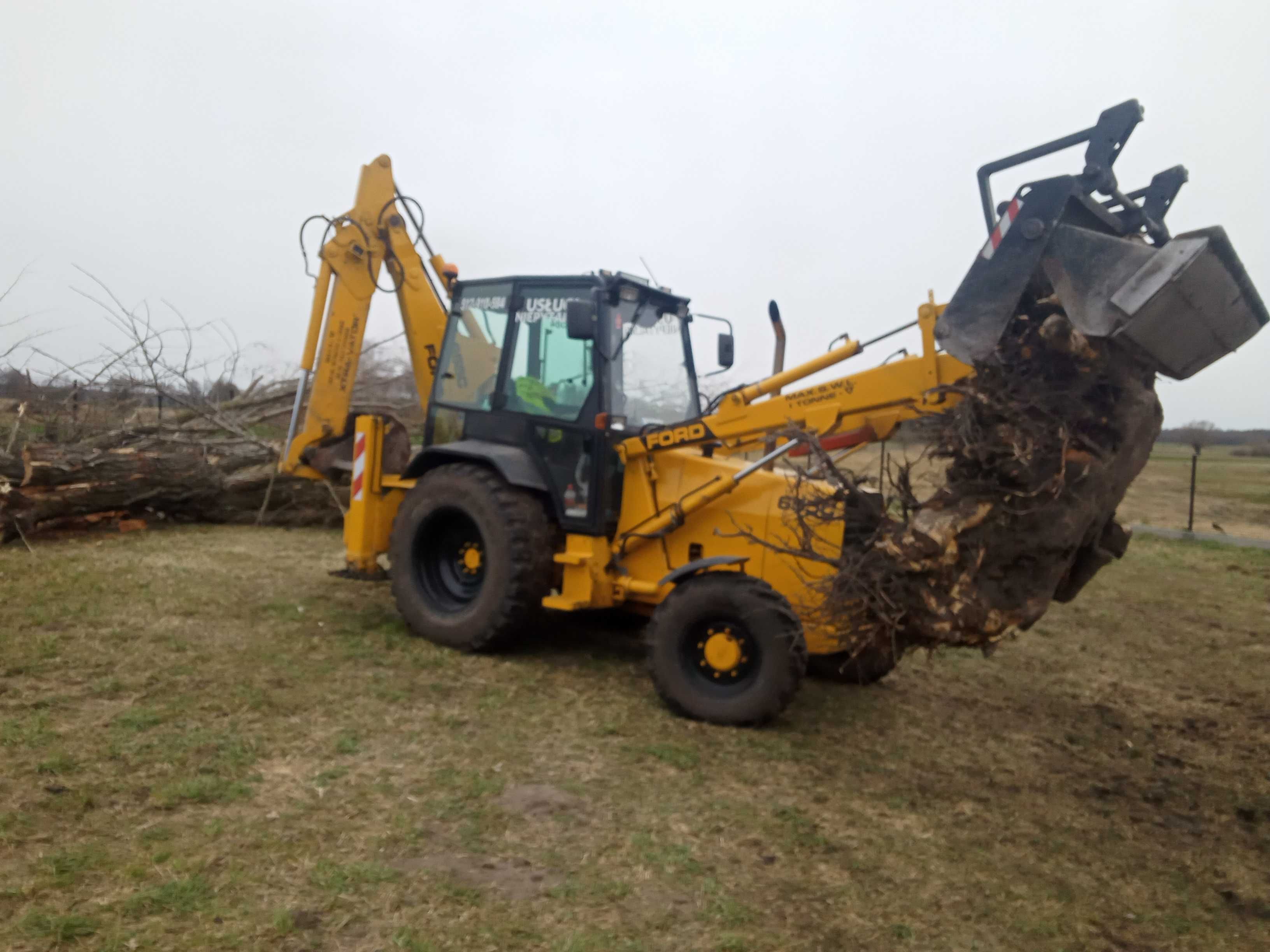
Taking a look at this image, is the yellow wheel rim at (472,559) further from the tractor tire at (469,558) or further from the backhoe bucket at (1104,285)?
the backhoe bucket at (1104,285)

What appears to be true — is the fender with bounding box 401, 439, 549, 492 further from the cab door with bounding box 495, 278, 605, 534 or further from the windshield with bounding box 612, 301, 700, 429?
the windshield with bounding box 612, 301, 700, 429

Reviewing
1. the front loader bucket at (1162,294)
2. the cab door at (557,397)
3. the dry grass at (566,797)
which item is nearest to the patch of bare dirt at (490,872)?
the dry grass at (566,797)

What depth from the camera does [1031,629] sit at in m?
7.93

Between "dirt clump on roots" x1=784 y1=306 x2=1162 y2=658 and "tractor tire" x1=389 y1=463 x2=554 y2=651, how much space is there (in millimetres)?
2221

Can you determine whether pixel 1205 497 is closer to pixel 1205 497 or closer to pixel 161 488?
pixel 1205 497

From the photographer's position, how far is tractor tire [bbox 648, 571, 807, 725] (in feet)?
15.8

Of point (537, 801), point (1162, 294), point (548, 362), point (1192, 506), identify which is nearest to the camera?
point (1162, 294)

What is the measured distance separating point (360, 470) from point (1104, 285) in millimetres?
4712

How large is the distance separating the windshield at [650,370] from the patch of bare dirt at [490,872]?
9.98 feet

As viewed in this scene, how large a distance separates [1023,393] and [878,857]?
1.91 m

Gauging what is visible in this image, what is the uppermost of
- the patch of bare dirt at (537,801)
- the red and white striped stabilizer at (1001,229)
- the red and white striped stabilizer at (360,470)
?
the red and white striped stabilizer at (1001,229)

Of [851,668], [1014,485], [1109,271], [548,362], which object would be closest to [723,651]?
[851,668]

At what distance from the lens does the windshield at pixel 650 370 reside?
597 cm

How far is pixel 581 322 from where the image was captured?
18.0ft
